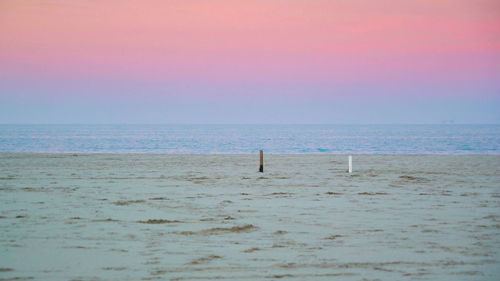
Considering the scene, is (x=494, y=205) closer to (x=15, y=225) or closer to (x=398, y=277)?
(x=398, y=277)

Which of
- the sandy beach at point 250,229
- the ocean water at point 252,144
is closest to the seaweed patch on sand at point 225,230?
the sandy beach at point 250,229

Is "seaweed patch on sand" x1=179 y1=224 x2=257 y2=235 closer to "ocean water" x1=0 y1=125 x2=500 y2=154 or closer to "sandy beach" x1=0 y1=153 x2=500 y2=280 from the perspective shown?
"sandy beach" x1=0 y1=153 x2=500 y2=280

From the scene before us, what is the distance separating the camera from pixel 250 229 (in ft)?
36.4

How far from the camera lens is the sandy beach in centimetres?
802

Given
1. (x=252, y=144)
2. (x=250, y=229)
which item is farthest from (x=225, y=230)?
(x=252, y=144)

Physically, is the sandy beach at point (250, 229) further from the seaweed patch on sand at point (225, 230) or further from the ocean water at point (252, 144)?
the ocean water at point (252, 144)

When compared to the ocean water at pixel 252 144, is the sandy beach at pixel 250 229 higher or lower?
higher

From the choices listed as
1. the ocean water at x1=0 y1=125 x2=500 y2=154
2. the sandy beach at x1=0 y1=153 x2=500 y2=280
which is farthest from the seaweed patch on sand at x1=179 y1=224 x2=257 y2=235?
the ocean water at x1=0 y1=125 x2=500 y2=154

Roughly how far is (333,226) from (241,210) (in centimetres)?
286

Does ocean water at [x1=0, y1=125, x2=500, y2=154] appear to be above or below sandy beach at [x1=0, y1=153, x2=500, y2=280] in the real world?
below

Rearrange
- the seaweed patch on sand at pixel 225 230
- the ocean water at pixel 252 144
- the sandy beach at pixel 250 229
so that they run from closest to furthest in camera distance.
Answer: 1. the sandy beach at pixel 250 229
2. the seaweed patch on sand at pixel 225 230
3. the ocean water at pixel 252 144

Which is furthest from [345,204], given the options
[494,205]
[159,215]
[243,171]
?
[243,171]

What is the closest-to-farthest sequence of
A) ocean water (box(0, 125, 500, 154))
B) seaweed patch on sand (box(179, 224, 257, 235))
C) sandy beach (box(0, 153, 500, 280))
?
sandy beach (box(0, 153, 500, 280)) → seaweed patch on sand (box(179, 224, 257, 235)) → ocean water (box(0, 125, 500, 154))

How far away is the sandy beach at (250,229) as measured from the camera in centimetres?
802
